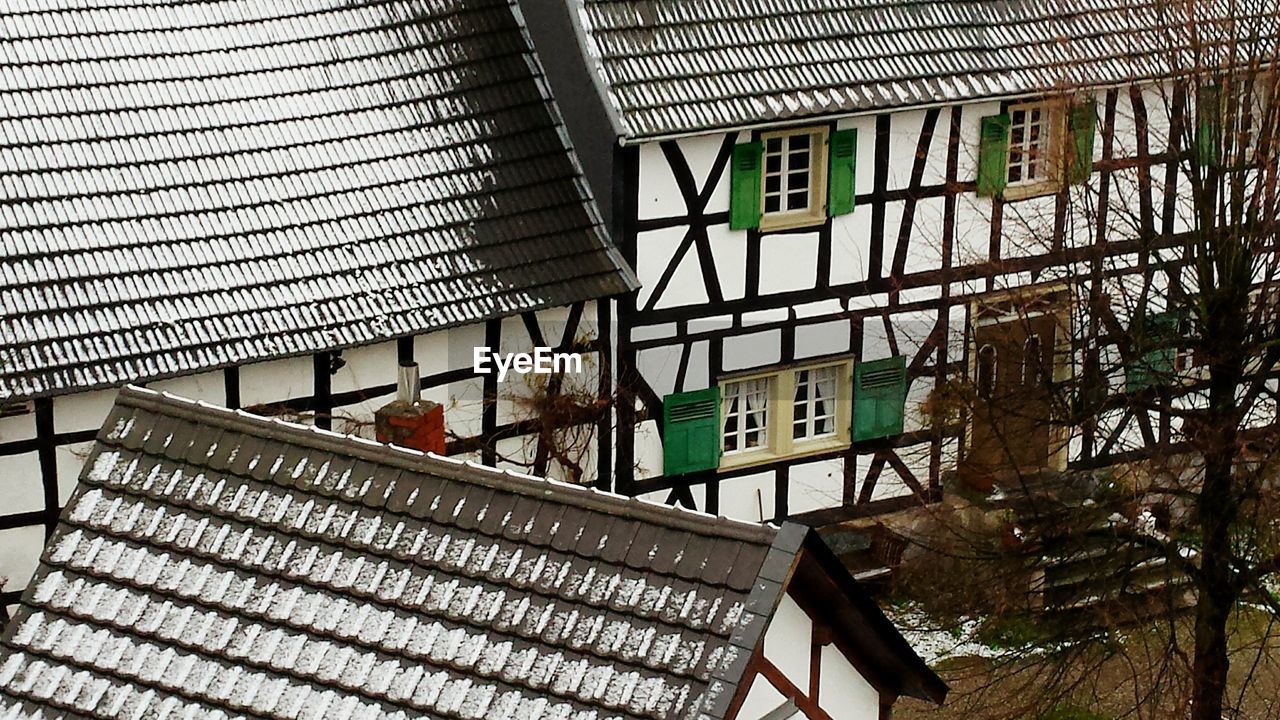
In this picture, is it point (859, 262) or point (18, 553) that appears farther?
point (859, 262)

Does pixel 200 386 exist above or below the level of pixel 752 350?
below

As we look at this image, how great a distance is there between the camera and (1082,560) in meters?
17.9

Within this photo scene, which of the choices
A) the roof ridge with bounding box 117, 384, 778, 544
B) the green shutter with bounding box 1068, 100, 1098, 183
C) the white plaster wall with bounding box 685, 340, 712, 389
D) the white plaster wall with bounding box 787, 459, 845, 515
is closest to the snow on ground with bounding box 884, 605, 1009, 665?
the white plaster wall with bounding box 787, 459, 845, 515

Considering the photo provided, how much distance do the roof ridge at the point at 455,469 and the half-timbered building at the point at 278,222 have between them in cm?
479

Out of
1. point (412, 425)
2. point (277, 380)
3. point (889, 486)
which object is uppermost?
point (889, 486)

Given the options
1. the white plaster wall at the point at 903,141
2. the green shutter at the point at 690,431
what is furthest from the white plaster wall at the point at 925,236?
the green shutter at the point at 690,431

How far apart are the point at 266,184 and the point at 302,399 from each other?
1.72 m

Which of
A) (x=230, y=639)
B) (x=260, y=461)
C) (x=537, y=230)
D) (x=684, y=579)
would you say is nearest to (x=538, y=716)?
(x=684, y=579)

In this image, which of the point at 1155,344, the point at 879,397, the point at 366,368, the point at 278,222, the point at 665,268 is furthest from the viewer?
the point at 879,397

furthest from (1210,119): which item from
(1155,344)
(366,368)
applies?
(366,368)

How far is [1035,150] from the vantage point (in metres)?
20.4

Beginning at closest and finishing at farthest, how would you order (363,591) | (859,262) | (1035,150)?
(363,591), (859,262), (1035,150)

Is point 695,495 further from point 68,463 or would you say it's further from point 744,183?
point 68,463

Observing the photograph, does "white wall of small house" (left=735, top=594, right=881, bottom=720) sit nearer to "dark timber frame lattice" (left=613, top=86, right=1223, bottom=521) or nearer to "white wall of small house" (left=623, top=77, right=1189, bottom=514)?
"dark timber frame lattice" (left=613, top=86, right=1223, bottom=521)
